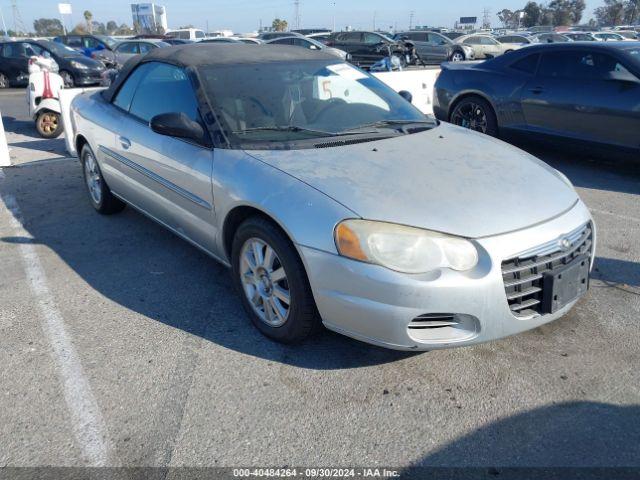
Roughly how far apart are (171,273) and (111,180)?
1.24m

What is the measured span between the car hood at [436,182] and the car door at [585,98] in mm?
3328

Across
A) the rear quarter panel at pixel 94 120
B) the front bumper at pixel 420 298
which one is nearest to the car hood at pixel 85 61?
the rear quarter panel at pixel 94 120

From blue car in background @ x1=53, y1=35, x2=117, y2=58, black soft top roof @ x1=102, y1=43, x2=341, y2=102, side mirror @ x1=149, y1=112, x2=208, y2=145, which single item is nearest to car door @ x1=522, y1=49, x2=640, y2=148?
black soft top roof @ x1=102, y1=43, x2=341, y2=102

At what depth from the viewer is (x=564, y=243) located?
276 centimetres

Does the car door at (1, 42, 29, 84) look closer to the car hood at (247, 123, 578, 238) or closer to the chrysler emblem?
the car hood at (247, 123, 578, 238)

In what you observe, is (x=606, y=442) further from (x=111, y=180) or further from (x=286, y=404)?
(x=111, y=180)

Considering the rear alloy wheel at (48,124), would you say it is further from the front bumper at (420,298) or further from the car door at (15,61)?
the car door at (15,61)

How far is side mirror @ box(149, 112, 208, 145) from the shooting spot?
3.35 metres

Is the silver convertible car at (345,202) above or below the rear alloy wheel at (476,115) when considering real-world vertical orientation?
above

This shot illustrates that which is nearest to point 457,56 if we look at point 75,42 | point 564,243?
point 75,42

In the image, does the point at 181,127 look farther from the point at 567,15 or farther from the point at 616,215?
the point at 567,15

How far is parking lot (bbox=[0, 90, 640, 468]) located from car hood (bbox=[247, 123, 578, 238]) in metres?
0.77

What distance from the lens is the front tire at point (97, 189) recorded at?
5.05m

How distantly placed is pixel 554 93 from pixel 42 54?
52.5 ft
